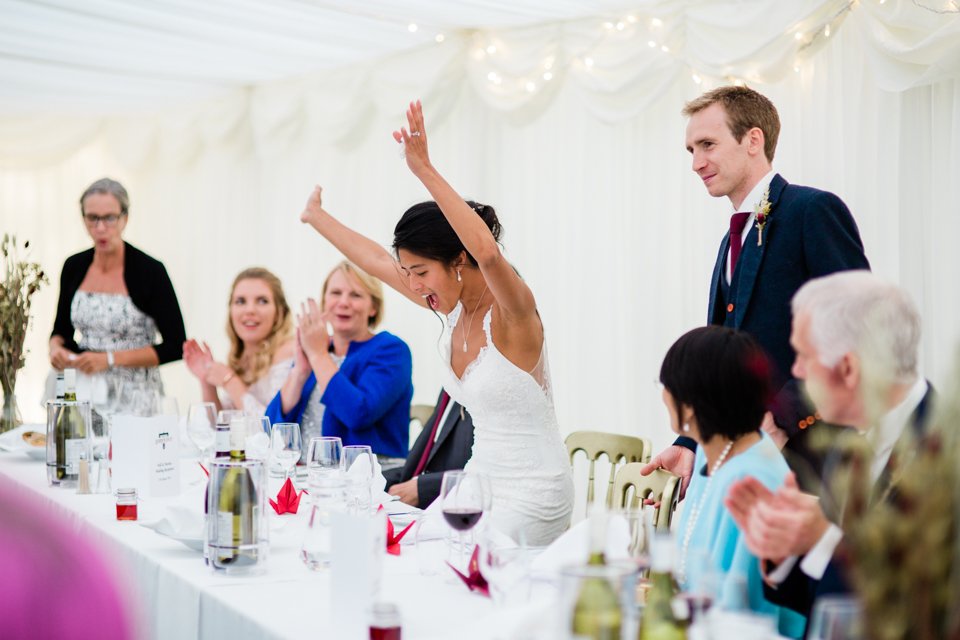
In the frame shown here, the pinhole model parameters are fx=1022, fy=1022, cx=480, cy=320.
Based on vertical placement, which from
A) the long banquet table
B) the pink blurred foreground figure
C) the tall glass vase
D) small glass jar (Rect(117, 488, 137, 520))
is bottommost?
the long banquet table

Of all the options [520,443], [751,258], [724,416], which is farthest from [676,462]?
[724,416]

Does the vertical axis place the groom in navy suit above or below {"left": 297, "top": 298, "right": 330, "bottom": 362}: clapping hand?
above

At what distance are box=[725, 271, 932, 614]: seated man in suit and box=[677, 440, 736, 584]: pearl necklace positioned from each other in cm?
26

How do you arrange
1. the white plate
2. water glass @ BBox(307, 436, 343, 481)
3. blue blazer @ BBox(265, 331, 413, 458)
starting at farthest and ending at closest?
blue blazer @ BBox(265, 331, 413, 458) → the white plate → water glass @ BBox(307, 436, 343, 481)

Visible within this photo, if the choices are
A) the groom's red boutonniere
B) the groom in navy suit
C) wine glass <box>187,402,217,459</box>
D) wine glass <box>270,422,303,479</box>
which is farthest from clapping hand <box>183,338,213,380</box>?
the groom's red boutonniere

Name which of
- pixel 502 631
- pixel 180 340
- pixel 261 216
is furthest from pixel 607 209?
pixel 502 631

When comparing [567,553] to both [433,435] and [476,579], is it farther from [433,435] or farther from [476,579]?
[433,435]

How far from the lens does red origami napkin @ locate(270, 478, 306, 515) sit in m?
2.57

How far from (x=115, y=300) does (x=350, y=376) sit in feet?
4.95

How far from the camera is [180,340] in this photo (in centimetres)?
485

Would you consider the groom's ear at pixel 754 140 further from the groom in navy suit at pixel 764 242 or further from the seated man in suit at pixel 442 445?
the seated man in suit at pixel 442 445

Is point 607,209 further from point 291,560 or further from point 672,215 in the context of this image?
point 291,560

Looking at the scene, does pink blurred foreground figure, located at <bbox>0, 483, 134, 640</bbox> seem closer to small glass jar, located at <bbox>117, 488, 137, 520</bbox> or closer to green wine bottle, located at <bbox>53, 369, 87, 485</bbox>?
small glass jar, located at <bbox>117, 488, 137, 520</bbox>

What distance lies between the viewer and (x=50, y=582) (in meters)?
0.82
